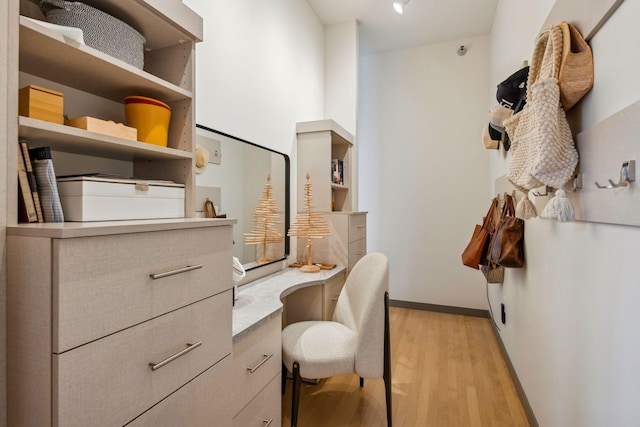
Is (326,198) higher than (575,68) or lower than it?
lower

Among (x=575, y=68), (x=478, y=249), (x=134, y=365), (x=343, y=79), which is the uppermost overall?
(x=343, y=79)

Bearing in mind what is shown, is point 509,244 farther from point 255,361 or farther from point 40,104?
point 40,104

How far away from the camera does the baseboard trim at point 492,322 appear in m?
1.78

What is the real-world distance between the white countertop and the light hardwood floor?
0.70 meters

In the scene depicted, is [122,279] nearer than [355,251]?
Yes

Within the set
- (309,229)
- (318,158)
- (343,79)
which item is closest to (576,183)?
(309,229)

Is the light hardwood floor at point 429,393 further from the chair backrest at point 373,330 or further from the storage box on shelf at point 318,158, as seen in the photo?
the storage box on shelf at point 318,158

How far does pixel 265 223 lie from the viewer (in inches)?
86.0

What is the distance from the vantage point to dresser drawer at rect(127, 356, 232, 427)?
0.85m

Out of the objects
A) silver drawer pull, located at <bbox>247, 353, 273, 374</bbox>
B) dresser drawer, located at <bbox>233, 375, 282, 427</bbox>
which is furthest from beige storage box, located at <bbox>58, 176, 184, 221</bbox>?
dresser drawer, located at <bbox>233, 375, 282, 427</bbox>

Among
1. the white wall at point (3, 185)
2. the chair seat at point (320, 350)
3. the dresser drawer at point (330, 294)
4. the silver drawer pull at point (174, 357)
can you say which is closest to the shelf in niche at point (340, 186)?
the dresser drawer at point (330, 294)

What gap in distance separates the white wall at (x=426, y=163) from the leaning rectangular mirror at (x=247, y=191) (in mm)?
1678

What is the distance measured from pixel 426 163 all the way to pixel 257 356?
9.73 feet

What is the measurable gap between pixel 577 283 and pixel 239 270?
138 cm
